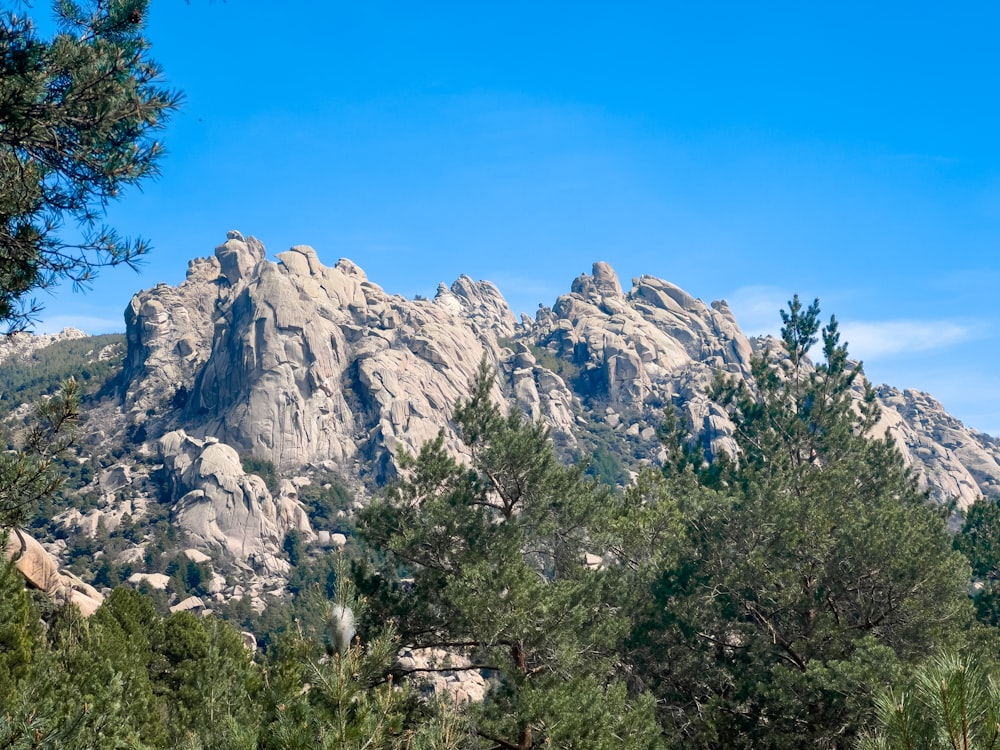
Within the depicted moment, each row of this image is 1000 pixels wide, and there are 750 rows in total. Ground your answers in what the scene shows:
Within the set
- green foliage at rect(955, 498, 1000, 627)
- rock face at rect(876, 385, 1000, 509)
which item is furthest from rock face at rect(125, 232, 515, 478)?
green foliage at rect(955, 498, 1000, 627)

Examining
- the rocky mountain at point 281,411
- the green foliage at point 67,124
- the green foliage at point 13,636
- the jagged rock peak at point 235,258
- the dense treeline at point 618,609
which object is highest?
the jagged rock peak at point 235,258

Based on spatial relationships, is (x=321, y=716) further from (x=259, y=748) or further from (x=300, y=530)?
(x=300, y=530)

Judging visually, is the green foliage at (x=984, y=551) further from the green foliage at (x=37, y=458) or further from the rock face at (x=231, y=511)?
the rock face at (x=231, y=511)

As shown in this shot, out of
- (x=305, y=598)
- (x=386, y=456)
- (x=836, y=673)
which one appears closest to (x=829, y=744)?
(x=836, y=673)

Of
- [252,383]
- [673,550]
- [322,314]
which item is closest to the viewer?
[673,550]

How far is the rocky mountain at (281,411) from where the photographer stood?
412 feet

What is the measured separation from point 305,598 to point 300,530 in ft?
94.0

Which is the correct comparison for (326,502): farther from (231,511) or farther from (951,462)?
(951,462)

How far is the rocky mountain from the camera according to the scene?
125688 mm

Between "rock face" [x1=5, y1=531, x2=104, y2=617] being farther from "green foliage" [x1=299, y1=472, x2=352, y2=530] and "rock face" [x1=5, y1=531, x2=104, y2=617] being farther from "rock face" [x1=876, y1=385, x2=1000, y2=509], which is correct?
"rock face" [x1=876, y1=385, x2=1000, y2=509]

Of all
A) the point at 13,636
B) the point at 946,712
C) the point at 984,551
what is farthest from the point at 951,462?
the point at 946,712

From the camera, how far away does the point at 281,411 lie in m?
145

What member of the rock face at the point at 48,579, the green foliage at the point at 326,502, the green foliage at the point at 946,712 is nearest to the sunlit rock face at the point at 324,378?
the green foliage at the point at 326,502

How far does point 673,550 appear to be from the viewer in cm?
1698
